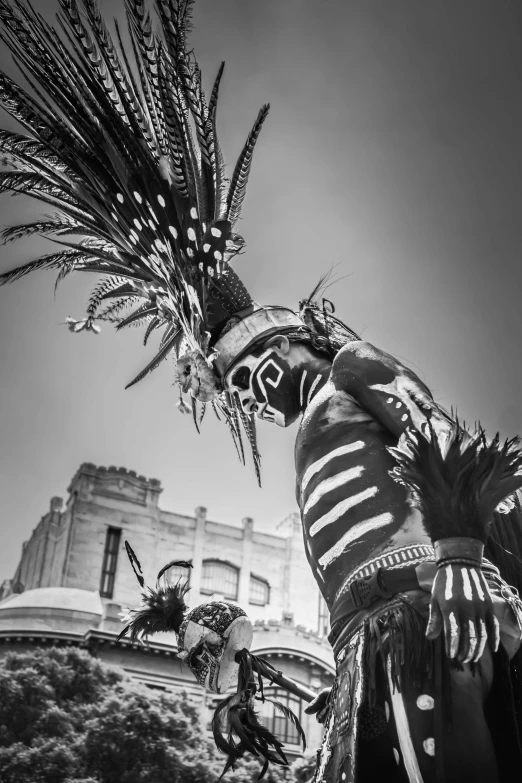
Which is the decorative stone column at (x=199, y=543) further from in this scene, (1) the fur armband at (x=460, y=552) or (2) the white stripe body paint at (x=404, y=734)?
(1) the fur armband at (x=460, y=552)

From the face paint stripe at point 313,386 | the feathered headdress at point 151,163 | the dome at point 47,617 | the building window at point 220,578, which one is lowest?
the face paint stripe at point 313,386

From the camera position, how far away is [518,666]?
3098 mm

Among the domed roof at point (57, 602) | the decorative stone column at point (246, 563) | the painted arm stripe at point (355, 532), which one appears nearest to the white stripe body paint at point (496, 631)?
the painted arm stripe at point (355, 532)

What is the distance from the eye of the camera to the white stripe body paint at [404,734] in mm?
2766

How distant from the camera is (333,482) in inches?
137

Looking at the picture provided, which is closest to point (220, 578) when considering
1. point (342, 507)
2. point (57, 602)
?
point (57, 602)

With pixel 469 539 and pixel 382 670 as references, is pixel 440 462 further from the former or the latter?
pixel 382 670

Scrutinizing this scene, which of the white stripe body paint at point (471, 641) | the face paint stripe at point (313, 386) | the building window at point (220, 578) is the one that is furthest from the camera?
the building window at point (220, 578)

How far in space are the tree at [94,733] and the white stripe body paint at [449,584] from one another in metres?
21.8

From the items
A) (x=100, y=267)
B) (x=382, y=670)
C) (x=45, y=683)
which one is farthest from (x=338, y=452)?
(x=45, y=683)

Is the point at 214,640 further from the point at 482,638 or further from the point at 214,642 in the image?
the point at 482,638

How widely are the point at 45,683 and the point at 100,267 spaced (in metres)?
23.9

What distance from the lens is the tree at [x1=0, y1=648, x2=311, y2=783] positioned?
22828 millimetres

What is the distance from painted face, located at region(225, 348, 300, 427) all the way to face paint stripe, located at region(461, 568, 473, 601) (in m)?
1.53
